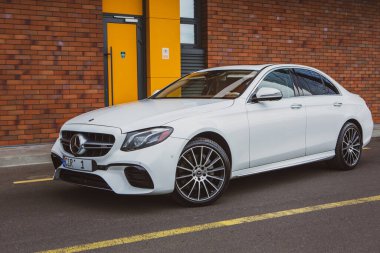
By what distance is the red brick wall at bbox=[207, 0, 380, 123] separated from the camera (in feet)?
38.9

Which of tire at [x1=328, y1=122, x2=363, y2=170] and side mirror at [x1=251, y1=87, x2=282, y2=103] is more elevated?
side mirror at [x1=251, y1=87, x2=282, y2=103]

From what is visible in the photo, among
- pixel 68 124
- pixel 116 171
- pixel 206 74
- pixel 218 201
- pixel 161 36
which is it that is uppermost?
pixel 161 36

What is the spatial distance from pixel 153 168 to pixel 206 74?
227 centimetres

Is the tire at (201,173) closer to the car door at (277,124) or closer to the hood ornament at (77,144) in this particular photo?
the car door at (277,124)

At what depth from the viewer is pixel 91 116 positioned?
5582 millimetres

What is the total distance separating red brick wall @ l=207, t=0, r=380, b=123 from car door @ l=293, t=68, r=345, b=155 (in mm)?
4802

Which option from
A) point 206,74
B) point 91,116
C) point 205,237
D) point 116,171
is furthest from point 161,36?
point 205,237

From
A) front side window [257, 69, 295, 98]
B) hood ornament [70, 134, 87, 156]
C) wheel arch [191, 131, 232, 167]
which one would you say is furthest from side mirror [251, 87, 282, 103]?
hood ornament [70, 134, 87, 156]

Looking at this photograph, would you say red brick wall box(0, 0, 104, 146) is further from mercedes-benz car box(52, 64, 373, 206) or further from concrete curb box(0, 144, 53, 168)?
mercedes-benz car box(52, 64, 373, 206)

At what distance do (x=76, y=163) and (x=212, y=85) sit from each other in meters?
2.01

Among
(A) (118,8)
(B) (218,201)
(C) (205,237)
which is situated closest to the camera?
Answer: (C) (205,237)

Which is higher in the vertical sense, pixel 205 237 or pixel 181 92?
pixel 181 92

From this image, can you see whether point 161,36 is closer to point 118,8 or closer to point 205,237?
point 118,8

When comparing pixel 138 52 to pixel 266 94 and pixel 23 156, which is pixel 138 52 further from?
pixel 266 94
